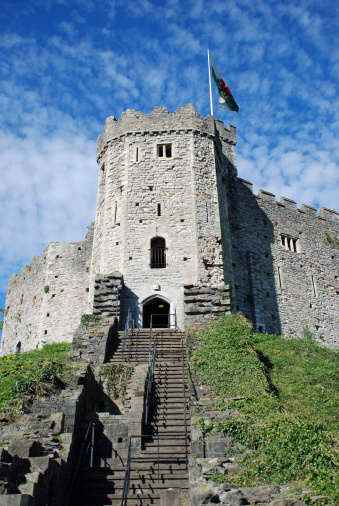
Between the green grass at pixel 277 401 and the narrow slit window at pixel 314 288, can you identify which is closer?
the green grass at pixel 277 401

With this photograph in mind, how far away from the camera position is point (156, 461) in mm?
10484

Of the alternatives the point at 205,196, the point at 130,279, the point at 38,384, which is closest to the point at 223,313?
the point at 130,279

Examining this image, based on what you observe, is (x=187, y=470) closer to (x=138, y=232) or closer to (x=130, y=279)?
(x=130, y=279)

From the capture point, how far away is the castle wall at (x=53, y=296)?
25547mm

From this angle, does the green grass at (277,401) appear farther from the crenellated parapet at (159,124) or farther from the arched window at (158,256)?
the crenellated parapet at (159,124)

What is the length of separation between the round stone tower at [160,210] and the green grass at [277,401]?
329 centimetres

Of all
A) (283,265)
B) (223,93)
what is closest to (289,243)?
(283,265)

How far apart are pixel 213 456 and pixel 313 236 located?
21.7 meters

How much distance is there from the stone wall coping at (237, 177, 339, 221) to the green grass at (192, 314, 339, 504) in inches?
419

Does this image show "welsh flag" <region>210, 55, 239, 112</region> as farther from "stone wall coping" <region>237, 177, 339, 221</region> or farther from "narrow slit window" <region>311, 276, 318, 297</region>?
"narrow slit window" <region>311, 276, 318, 297</region>

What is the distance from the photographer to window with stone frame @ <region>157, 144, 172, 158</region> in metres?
22.7

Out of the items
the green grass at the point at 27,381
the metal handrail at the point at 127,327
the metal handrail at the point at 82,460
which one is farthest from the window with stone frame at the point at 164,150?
the metal handrail at the point at 82,460

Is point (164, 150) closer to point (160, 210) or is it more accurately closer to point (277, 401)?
point (160, 210)

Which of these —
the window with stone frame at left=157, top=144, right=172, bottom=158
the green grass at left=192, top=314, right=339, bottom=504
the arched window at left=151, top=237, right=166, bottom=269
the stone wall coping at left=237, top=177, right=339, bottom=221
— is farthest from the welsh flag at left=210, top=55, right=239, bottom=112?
the green grass at left=192, top=314, right=339, bottom=504
